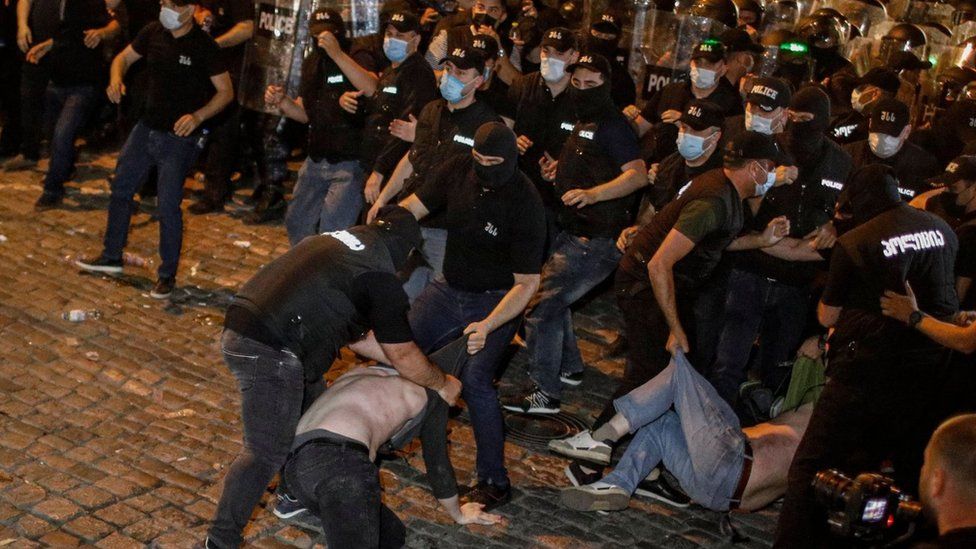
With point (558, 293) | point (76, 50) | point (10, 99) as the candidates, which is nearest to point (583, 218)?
point (558, 293)

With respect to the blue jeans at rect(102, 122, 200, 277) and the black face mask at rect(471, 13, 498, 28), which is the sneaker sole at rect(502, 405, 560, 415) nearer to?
the blue jeans at rect(102, 122, 200, 277)

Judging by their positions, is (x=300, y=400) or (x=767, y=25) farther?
(x=767, y=25)

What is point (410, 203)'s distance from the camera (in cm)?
715

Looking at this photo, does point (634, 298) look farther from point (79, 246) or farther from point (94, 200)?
point (94, 200)

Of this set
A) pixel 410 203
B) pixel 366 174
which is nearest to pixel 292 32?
pixel 366 174

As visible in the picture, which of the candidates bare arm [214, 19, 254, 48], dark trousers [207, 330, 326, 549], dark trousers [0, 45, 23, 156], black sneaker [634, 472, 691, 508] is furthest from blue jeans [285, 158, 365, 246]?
dark trousers [0, 45, 23, 156]

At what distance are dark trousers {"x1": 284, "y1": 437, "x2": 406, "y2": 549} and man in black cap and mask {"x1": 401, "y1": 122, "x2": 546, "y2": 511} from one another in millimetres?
1341

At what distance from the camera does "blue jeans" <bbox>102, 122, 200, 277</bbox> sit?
9.32 m

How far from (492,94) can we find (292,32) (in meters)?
2.24

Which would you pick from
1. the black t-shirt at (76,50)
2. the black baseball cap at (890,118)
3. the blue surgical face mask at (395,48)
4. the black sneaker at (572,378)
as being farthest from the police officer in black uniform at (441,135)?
the black t-shirt at (76,50)

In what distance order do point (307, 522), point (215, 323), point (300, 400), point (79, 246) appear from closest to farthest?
point (300, 400) < point (307, 522) < point (215, 323) < point (79, 246)

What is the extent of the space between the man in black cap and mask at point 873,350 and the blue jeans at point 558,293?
6.70 ft

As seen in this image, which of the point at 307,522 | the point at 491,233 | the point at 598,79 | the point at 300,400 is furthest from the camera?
the point at 598,79

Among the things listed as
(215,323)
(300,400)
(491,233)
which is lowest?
(215,323)
